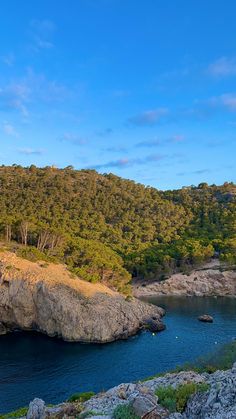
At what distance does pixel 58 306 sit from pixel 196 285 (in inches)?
2162

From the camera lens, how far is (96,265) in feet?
271

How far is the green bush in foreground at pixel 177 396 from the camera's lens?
56.1 ft

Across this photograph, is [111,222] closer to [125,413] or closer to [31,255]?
[31,255]

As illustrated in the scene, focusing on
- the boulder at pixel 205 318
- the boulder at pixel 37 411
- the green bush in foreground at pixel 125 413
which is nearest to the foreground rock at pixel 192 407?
the boulder at pixel 37 411

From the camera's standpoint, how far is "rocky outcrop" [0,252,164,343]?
63.9 m

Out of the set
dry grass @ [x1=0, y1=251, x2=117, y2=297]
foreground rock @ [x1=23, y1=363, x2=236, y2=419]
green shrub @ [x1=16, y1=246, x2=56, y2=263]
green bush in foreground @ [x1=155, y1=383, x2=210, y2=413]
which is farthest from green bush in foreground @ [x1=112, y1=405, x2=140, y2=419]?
green shrub @ [x1=16, y1=246, x2=56, y2=263]

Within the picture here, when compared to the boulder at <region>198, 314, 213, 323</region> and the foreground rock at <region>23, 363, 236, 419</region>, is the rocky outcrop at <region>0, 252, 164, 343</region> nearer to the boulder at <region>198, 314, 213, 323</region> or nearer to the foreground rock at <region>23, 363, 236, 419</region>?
the boulder at <region>198, 314, 213, 323</region>

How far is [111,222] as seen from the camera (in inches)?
5704

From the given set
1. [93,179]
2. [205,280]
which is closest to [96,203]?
[93,179]

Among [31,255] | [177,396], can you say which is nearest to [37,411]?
[177,396]

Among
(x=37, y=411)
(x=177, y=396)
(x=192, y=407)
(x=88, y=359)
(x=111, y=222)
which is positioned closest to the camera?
(x=192, y=407)

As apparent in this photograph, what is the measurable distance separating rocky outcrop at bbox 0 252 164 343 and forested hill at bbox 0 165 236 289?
4.42 metres

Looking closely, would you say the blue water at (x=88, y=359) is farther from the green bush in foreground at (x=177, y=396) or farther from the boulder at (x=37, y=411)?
the green bush in foreground at (x=177, y=396)

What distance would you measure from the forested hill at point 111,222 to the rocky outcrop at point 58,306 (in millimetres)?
4418
